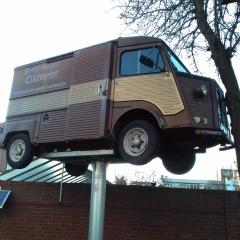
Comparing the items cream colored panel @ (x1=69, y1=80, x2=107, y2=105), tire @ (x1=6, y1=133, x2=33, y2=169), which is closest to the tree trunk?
cream colored panel @ (x1=69, y1=80, x2=107, y2=105)

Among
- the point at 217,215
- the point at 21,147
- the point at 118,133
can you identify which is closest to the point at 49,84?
the point at 21,147

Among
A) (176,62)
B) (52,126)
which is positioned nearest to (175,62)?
(176,62)

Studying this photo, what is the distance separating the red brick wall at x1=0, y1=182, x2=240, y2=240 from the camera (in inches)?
436

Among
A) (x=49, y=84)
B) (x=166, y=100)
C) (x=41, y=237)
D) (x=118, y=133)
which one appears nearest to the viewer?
(x=166, y=100)

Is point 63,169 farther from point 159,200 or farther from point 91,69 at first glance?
point 91,69

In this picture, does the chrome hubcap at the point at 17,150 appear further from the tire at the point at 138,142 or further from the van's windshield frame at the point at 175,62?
the van's windshield frame at the point at 175,62

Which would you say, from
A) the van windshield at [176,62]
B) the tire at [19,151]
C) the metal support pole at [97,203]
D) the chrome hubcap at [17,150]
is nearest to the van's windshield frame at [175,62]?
the van windshield at [176,62]

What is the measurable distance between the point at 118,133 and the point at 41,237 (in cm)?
405

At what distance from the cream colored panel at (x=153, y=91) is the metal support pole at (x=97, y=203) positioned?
1873 millimetres

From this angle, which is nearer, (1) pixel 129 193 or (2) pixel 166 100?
(2) pixel 166 100

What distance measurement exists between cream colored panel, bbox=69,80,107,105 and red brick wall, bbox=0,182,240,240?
121 inches

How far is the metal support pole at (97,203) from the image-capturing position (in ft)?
30.3

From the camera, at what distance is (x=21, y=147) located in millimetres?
10008

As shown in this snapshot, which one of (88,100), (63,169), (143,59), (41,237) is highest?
(143,59)
